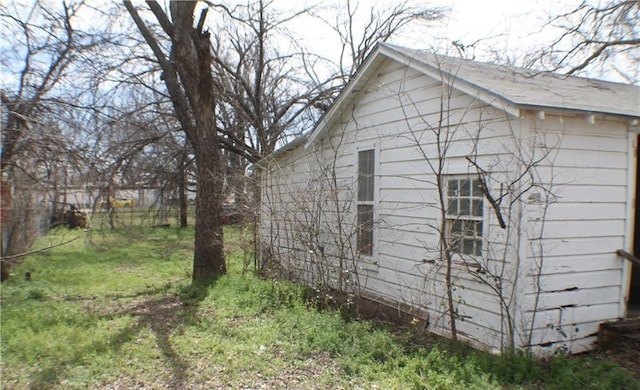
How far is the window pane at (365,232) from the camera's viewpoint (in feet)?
23.9

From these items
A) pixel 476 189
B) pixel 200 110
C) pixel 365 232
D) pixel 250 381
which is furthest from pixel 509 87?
pixel 200 110

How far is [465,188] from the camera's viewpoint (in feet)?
18.2

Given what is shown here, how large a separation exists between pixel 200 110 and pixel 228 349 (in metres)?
5.98

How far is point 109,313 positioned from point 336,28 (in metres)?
18.4

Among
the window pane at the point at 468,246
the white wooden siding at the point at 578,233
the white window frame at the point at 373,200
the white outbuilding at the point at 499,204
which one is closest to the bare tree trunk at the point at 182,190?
the white window frame at the point at 373,200

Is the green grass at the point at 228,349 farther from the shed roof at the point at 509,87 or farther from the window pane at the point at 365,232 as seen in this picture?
the shed roof at the point at 509,87

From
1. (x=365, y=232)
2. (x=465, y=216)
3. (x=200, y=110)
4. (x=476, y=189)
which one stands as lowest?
(x=365, y=232)

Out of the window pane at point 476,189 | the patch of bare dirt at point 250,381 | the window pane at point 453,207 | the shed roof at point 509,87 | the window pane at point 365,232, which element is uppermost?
the shed roof at point 509,87

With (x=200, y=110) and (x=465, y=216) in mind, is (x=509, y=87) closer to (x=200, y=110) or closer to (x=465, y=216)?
(x=465, y=216)

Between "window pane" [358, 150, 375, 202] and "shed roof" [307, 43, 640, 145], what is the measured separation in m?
1.15

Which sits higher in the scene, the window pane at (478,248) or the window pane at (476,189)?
the window pane at (476,189)

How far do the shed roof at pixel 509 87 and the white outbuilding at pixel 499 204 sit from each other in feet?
0.10

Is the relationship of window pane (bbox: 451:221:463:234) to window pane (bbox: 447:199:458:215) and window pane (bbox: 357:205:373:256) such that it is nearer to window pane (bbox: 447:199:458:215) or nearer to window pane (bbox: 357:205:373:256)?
window pane (bbox: 447:199:458:215)

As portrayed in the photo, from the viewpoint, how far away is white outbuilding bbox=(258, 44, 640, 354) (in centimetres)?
483
